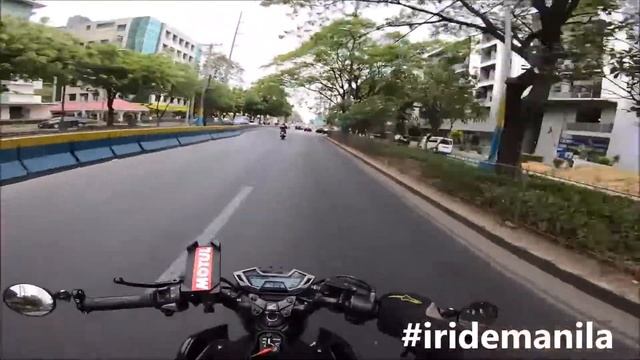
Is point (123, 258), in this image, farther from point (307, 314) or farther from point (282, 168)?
point (307, 314)

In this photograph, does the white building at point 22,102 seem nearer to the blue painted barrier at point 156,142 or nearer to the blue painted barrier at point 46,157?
the blue painted barrier at point 46,157

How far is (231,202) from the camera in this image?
2.34m

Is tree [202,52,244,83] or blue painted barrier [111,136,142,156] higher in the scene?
tree [202,52,244,83]

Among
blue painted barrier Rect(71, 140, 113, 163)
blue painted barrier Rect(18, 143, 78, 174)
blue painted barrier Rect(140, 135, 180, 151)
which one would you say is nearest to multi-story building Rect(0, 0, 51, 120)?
blue painted barrier Rect(18, 143, 78, 174)

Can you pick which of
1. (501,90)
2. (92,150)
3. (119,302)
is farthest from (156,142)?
(501,90)

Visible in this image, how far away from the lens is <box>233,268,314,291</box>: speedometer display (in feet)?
4.10

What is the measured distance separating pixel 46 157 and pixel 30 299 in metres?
1.61

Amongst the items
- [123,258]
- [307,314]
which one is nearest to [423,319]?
[307,314]

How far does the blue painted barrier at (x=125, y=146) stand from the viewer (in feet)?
8.90

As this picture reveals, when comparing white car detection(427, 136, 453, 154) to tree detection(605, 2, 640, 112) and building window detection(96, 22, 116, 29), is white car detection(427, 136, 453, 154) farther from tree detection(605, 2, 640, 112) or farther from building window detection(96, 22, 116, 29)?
building window detection(96, 22, 116, 29)

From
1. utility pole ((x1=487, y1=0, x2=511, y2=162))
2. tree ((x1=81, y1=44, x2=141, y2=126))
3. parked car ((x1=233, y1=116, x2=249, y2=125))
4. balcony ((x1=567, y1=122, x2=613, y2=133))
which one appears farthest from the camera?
utility pole ((x1=487, y1=0, x2=511, y2=162))

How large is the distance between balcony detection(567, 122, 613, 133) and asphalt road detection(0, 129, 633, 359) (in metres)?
0.75

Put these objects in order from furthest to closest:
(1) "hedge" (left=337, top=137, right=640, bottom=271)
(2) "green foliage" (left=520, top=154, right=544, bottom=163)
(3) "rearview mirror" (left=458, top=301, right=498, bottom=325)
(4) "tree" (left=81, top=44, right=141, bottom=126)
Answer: (1) "hedge" (left=337, top=137, right=640, bottom=271) < (2) "green foliage" (left=520, top=154, right=544, bottom=163) < (4) "tree" (left=81, top=44, right=141, bottom=126) < (3) "rearview mirror" (left=458, top=301, right=498, bottom=325)

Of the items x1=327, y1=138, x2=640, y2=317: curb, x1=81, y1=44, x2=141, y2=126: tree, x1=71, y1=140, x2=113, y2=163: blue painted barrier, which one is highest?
x1=81, y1=44, x2=141, y2=126: tree
